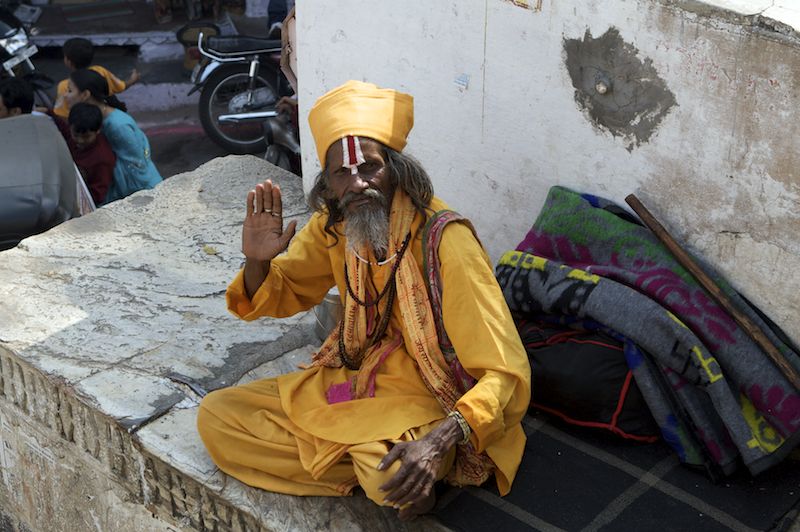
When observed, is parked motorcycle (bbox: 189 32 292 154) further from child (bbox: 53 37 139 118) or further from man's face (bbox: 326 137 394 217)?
man's face (bbox: 326 137 394 217)

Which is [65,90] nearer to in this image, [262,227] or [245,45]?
[245,45]

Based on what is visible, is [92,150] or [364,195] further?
[92,150]

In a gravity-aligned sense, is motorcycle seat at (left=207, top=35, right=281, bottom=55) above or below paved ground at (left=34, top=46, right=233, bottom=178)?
above

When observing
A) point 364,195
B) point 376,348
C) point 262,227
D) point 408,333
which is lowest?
point 376,348

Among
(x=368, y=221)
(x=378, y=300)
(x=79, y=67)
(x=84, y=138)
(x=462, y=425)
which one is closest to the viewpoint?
(x=462, y=425)

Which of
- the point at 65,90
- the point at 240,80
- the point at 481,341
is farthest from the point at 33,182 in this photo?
the point at 240,80

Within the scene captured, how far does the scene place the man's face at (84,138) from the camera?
19.1 feet

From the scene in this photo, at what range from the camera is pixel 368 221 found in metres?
3.04

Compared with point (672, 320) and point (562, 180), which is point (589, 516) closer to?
point (672, 320)

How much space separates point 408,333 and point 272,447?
0.51 m

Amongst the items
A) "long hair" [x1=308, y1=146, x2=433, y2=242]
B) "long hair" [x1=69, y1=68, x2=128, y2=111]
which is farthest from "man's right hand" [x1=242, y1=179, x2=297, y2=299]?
"long hair" [x1=69, y1=68, x2=128, y2=111]

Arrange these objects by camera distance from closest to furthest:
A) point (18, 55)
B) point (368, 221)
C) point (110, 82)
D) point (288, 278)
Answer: point (368, 221) → point (288, 278) → point (110, 82) → point (18, 55)

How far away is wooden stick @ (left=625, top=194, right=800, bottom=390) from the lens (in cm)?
311

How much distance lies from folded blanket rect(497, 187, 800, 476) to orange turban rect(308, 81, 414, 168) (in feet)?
2.41
